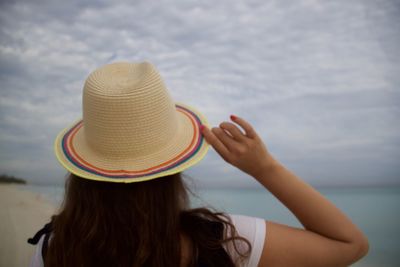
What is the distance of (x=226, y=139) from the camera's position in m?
1.06

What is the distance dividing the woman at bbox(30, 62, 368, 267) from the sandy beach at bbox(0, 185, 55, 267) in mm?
3656

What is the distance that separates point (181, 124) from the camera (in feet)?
4.46

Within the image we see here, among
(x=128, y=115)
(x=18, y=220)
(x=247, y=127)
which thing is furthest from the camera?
(x=18, y=220)

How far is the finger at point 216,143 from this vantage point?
3.50 feet

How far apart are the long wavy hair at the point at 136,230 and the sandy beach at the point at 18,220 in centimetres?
362

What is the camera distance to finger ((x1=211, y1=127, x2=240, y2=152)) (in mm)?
1043

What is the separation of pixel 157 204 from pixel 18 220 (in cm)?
764

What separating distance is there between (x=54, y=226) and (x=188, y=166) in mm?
592

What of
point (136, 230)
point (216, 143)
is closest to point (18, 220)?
point (136, 230)

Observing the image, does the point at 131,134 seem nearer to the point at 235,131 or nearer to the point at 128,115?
the point at 128,115

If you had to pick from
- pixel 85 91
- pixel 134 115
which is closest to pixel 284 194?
pixel 134 115

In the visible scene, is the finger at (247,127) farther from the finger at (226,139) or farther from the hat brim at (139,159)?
the hat brim at (139,159)

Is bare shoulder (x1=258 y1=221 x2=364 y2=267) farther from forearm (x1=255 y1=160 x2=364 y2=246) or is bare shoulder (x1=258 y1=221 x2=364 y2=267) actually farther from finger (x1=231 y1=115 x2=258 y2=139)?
finger (x1=231 y1=115 x2=258 y2=139)

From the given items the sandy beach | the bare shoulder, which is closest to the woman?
the bare shoulder
